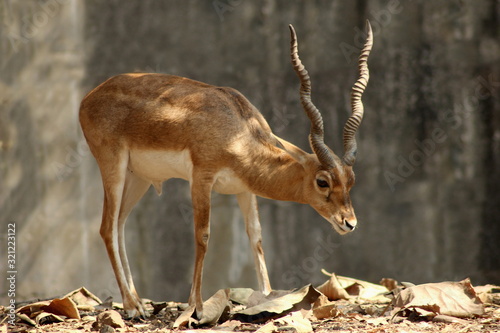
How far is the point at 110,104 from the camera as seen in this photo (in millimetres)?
6977

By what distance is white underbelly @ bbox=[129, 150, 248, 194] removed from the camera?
21.6ft

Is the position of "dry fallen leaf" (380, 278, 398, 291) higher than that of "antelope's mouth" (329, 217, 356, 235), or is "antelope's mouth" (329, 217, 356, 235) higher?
"antelope's mouth" (329, 217, 356, 235)

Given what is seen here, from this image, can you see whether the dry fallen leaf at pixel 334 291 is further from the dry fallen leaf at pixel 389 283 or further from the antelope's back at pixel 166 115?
the antelope's back at pixel 166 115

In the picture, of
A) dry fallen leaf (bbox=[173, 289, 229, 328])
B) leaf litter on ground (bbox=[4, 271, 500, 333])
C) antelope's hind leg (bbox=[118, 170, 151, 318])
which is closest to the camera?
leaf litter on ground (bbox=[4, 271, 500, 333])

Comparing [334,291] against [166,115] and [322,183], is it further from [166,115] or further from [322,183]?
[166,115]

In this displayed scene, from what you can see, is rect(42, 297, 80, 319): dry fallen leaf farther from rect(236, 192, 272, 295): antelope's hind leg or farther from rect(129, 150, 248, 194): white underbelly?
rect(236, 192, 272, 295): antelope's hind leg
